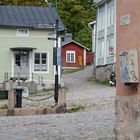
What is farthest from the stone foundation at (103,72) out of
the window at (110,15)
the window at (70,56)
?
the window at (70,56)

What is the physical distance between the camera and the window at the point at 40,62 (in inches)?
1625

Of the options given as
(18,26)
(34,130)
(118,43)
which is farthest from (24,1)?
(118,43)

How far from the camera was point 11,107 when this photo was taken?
74.9ft

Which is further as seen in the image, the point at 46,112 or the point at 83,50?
the point at 83,50

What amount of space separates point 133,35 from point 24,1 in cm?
5188

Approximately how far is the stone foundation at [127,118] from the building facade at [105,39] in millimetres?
34335

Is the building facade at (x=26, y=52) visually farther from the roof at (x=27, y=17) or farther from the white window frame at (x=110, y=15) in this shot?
the white window frame at (x=110, y=15)

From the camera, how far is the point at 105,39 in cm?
4744

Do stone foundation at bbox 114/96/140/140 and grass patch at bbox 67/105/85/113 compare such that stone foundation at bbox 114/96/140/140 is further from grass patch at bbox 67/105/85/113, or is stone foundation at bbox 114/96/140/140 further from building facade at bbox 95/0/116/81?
building facade at bbox 95/0/116/81

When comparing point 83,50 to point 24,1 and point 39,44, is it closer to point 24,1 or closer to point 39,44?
point 24,1

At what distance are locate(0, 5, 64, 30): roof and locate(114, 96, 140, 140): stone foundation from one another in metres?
31.1

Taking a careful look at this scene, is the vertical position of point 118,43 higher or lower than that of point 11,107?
higher

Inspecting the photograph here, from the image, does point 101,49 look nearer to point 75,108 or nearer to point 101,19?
point 101,19

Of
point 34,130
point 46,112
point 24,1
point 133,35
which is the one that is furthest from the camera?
point 24,1
